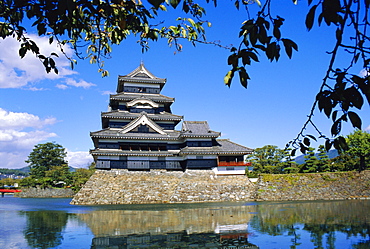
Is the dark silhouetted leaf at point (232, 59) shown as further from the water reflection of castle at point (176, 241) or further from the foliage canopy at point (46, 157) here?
the foliage canopy at point (46, 157)

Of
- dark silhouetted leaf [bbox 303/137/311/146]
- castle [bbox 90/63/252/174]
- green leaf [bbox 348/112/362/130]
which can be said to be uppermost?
castle [bbox 90/63/252/174]

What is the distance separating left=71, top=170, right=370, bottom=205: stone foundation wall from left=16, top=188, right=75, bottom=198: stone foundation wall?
16.6 m

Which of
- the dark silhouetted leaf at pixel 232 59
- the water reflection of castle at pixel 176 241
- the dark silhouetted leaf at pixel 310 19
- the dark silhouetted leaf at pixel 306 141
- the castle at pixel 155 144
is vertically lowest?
the water reflection of castle at pixel 176 241

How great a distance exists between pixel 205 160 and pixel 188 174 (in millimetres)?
1897

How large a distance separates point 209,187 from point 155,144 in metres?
5.92

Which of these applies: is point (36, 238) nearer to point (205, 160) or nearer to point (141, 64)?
point (205, 160)

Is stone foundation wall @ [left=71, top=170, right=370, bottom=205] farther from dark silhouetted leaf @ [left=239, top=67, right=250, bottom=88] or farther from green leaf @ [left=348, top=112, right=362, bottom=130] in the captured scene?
green leaf @ [left=348, top=112, right=362, bottom=130]

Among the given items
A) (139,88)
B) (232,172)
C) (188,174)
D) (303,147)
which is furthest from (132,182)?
(303,147)

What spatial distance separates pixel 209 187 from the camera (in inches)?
893

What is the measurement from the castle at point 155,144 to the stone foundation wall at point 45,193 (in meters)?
14.6

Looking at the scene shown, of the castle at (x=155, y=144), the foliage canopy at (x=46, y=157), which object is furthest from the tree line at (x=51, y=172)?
the castle at (x=155, y=144)

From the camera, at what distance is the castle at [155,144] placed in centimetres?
2348

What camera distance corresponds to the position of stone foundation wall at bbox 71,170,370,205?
847 inches

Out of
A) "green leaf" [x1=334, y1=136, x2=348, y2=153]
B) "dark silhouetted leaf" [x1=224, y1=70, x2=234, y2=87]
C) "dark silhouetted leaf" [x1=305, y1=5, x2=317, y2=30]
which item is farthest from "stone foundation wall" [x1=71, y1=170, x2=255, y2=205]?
"dark silhouetted leaf" [x1=305, y1=5, x2=317, y2=30]
